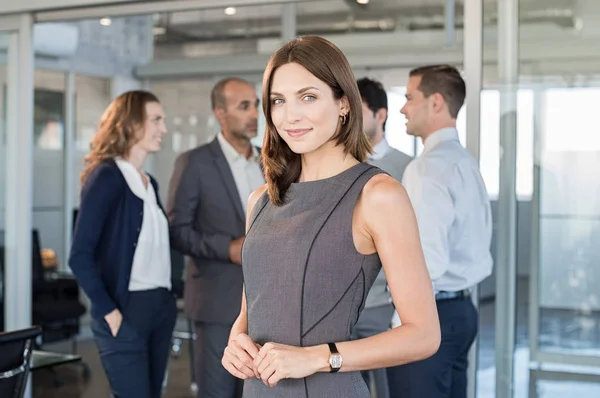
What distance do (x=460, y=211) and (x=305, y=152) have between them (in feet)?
5.43

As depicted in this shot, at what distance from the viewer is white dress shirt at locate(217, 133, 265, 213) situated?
14.3 feet

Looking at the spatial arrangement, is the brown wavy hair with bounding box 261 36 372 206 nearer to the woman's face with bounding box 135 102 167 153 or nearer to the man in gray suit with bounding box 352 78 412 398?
the woman's face with bounding box 135 102 167 153

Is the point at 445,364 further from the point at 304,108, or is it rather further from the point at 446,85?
the point at 304,108

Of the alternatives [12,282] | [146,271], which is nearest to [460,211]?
Result: [146,271]

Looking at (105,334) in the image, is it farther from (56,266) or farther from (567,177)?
(56,266)

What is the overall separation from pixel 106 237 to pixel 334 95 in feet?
6.68

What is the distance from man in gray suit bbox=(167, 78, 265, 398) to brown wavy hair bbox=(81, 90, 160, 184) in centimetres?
39

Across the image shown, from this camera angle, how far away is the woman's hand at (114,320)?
143 inches

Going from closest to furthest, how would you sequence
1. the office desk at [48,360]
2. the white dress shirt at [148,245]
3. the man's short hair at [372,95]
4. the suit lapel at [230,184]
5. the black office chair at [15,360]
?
1. the black office chair at [15,360]
2. the office desk at [48,360]
3. the white dress shirt at [148,245]
4. the suit lapel at [230,184]
5. the man's short hair at [372,95]

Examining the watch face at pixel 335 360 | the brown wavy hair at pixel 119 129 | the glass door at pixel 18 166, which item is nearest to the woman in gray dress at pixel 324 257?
the watch face at pixel 335 360

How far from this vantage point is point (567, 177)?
3840mm

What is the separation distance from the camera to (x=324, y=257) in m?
1.95

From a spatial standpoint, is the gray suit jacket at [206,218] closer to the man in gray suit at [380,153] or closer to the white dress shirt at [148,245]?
the white dress shirt at [148,245]

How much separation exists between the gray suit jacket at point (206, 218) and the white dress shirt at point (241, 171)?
0.27ft
